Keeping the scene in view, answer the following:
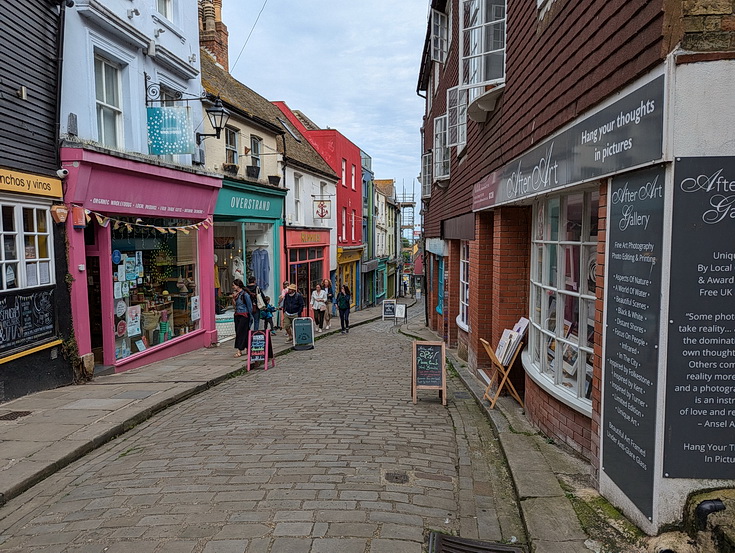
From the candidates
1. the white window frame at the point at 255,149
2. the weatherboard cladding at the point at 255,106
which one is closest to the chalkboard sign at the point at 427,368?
the weatherboard cladding at the point at 255,106

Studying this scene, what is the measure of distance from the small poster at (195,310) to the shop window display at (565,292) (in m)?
9.06

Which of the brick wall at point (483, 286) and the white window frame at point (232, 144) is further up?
the white window frame at point (232, 144)

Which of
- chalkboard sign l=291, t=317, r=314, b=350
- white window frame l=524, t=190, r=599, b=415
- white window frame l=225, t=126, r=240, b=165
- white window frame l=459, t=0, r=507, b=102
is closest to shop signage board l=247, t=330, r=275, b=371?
chalkboard sign l=291, t=317, r=314, b=350

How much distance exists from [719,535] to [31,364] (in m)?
8.51

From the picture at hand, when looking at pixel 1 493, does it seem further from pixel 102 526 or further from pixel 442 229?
pixel 442 229

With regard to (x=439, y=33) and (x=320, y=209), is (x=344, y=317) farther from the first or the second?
(x=439, y=33)

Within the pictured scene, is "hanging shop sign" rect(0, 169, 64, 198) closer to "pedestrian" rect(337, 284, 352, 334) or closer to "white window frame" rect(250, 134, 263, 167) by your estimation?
"white window frame" rect(250, 134, 263, 167)

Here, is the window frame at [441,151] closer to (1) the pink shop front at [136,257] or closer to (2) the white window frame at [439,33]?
(2) the white window frame at [439,33]

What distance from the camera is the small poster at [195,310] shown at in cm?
1302

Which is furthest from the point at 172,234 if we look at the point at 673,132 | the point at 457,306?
the point at 673,132

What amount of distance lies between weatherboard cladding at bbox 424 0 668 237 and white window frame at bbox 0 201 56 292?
6.98 meters

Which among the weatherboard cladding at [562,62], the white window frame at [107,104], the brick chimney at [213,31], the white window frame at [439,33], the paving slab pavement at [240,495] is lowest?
the paving slab pavement at [240,495]

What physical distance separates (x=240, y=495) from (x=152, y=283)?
7933 mm

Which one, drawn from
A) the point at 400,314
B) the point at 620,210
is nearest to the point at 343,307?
the point at 400,314
